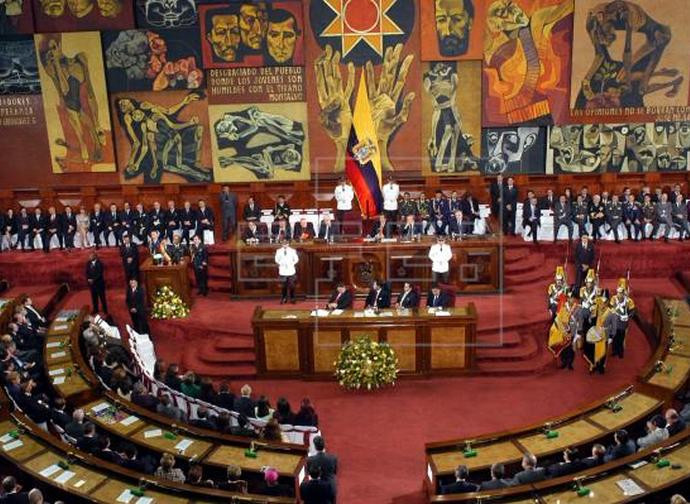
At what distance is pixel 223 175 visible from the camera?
21250 mm

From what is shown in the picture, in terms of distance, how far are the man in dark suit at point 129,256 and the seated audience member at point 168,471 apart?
8.59 metres

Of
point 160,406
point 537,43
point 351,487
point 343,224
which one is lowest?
point 351,487

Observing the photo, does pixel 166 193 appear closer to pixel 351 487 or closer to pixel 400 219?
pixel 400 219

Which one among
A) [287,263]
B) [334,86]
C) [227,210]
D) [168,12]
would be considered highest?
[168,12]

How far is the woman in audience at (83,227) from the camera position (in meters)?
19.9

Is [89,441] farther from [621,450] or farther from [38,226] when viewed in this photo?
[38,226]

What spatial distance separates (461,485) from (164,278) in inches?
365

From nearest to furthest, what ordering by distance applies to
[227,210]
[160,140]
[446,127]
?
[227,210], [446,127], [160,140]

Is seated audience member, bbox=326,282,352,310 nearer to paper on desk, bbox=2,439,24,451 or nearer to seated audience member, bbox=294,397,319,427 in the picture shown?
seated audience member, bbox=294,397,319,427

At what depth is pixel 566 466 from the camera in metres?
9.65

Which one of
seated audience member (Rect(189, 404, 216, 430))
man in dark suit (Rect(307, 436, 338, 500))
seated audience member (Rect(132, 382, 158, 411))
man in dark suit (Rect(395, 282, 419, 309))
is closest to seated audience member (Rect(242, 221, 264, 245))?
man in dark suit (Rect(395, 282, 419, 309))

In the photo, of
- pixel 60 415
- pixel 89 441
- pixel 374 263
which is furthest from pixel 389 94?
pixel 89 441

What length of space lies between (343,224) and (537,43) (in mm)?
6506

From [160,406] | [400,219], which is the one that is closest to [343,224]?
[400,219]
